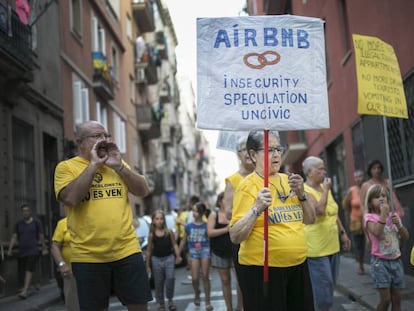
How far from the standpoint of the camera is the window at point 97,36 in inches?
872

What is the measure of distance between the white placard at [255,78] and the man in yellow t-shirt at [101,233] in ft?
2.95

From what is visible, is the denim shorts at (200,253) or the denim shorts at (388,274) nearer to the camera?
the denim shorts at (388,274)

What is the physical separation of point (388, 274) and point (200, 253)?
455cm

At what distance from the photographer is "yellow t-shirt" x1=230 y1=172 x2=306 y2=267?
4.11 meters

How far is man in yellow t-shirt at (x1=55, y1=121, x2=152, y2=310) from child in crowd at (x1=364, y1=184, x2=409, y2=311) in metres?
2.56

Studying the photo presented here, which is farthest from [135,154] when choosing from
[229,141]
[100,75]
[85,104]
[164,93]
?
[229,141]

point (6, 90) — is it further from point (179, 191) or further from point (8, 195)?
point (179, 191)

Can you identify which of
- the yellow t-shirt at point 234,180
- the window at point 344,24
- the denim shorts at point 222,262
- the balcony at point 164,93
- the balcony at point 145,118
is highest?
the balcony at point 164,93

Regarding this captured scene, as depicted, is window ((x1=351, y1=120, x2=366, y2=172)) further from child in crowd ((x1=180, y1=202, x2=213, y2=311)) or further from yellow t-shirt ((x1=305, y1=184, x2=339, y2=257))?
yellow t-shirt ((x1=305, y1=184, x2=339, y2=257))

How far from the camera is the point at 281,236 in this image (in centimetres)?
412

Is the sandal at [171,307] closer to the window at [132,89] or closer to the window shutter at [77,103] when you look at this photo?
the window shutter at [77,103]

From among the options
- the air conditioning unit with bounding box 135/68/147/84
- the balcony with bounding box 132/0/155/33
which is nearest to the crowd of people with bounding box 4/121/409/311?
the air conditioning unit with bounding box 135/68/147/84

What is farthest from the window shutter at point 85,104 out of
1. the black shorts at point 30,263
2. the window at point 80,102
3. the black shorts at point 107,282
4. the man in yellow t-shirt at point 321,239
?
the black shorts at point 107,282

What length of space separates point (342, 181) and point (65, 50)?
29.1 ft
